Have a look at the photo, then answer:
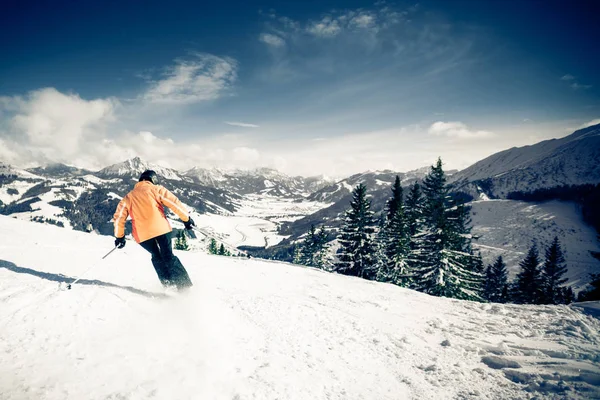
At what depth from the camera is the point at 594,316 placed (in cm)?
736

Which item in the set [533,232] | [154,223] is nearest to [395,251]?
[154,223]

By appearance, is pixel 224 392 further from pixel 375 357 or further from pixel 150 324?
pixel 375 357

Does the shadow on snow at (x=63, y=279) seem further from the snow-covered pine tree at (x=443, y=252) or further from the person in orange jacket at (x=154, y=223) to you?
the snow-covered pine tree at (x=443, y=252)

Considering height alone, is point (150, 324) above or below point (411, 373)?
above

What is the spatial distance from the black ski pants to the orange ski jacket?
0.17 metres

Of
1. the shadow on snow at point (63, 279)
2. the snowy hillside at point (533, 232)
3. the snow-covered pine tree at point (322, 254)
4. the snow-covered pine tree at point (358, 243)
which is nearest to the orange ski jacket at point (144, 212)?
the shadow on snow at point (63, 279)

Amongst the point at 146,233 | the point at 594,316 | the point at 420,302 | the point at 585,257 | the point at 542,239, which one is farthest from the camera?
the point at 542,239

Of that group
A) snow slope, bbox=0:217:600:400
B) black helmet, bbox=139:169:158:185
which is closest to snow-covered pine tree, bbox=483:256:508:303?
snow slope, bbox=0:217:600:400

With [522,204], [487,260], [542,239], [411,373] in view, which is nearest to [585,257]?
[542,239]

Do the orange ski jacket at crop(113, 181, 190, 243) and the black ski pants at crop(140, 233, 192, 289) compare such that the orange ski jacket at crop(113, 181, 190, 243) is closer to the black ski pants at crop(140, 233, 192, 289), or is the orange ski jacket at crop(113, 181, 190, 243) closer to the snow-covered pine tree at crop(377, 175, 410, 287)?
the black ski pants at crop(140, 233, 192, 289)

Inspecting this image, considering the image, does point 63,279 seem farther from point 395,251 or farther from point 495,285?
point 495,285

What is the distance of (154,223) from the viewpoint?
6742mm

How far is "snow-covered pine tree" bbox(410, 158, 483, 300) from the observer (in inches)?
965

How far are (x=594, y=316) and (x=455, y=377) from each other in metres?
6.12
